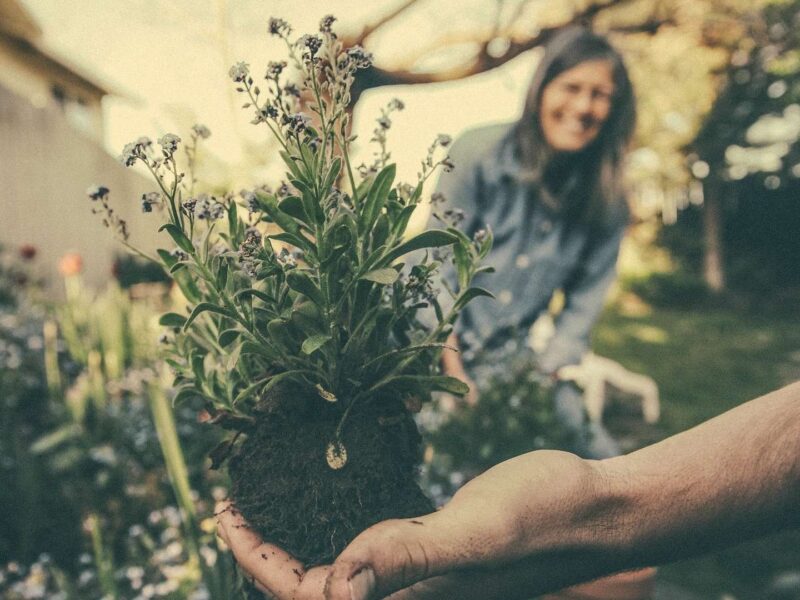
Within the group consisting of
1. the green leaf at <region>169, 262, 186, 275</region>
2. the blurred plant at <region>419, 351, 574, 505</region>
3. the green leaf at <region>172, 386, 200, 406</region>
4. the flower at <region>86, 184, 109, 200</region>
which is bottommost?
the blurred plant at <region>419, 351, 574, 505</region>

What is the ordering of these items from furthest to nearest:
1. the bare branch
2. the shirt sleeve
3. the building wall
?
the building wall, the bare branch, the shirt sleeve

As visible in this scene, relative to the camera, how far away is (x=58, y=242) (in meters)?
8.52

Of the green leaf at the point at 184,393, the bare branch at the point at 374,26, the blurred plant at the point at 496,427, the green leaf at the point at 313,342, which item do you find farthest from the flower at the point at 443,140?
the bare branch at the point at 374,26

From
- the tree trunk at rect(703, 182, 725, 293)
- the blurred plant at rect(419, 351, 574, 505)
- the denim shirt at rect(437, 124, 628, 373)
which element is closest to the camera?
the blurred plant at rect(419, 351, 574, 505)

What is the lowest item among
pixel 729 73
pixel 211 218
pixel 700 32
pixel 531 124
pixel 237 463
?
pixel 237 463

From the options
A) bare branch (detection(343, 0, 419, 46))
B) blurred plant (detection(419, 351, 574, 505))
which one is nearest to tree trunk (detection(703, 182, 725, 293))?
bare branch (detection(343, 0, 419, 46))

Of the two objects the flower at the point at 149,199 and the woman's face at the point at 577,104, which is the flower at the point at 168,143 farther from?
the woman's face at the point at 577,104

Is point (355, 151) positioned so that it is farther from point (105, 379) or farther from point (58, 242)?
point (58, 242)

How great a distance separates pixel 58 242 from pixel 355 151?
8351 millimetres

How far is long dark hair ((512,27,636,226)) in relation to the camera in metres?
2.94

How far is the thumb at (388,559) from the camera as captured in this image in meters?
0.82

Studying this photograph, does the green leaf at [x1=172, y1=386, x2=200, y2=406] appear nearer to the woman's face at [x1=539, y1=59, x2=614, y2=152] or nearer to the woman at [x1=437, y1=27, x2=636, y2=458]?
the woman at [x1=437, y1=27, x2=636, y2=458]

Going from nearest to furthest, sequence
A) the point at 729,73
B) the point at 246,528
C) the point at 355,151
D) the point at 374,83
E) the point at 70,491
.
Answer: the point at 246,528 → the point at 355,151 → the point at 70,491 → the point at 374,83 → the point at 729,73

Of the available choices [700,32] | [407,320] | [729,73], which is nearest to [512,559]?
[407,320]
